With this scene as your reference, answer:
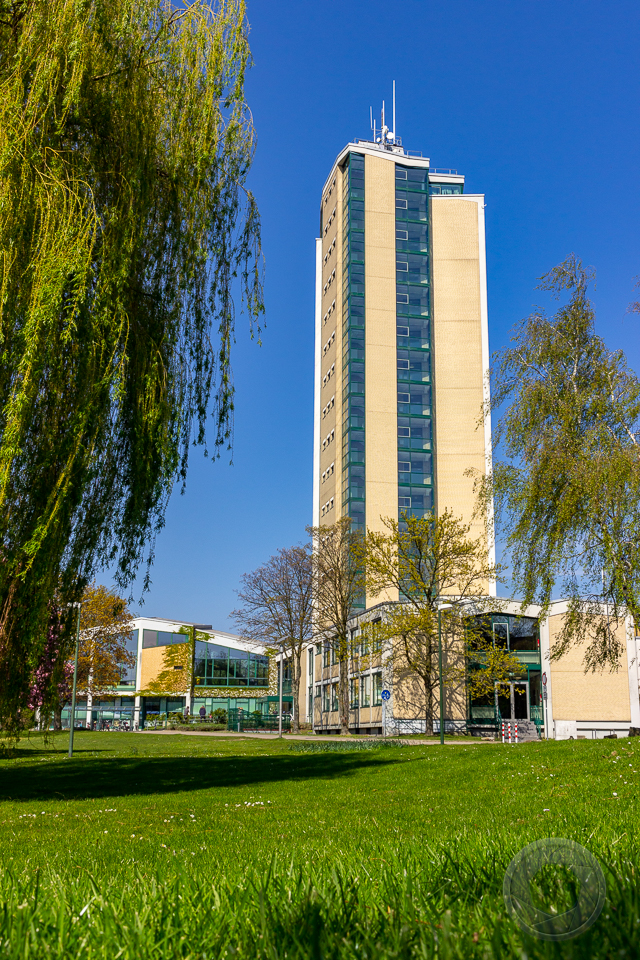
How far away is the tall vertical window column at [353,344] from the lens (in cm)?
7375

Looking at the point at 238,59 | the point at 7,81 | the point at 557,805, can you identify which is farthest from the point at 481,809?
the point at 238,59

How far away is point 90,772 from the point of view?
24.0 metres

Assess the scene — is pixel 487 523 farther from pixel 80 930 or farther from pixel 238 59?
pixel 80 930

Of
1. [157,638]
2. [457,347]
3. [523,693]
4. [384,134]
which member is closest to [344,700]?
[523,693]

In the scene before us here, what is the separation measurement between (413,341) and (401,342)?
1.23 meters

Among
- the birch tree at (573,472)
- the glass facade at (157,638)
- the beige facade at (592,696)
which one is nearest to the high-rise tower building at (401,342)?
the glass facade at (157,638)

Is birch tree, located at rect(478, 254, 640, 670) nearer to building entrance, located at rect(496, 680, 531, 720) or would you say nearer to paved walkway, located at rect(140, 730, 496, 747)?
paved walkway, located at rect(140, 730, 496, 747)

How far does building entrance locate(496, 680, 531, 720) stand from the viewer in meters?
50.4

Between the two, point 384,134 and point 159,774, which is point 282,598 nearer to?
point 159,774

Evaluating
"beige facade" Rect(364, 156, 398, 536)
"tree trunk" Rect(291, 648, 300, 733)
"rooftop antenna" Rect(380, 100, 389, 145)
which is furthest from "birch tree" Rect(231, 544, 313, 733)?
"rooftop antenna" Rect(380, 100, 389, 145)

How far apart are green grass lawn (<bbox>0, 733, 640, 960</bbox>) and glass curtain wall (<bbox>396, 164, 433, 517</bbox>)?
59459 mm

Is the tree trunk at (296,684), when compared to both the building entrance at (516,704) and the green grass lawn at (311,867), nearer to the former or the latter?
the building entrance at (516,704)

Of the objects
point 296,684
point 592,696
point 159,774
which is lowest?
point 159,774

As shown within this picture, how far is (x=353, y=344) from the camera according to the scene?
76812 millimetres
